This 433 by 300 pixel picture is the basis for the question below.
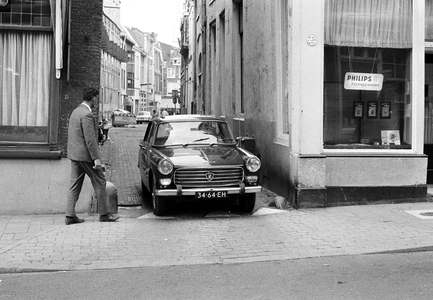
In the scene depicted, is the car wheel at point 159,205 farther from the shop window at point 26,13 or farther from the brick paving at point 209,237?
the shop window at point 26,13

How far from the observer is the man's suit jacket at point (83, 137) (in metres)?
8.40

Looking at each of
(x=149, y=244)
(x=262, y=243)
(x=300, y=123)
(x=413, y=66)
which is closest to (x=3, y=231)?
(x=149, y=244)

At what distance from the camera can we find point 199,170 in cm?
913

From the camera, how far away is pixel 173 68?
5007 inches

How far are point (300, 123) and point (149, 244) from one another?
3.78 metres

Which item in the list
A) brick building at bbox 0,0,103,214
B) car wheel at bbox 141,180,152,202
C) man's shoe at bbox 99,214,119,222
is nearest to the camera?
man's shoe at bbox 99,214,119,222

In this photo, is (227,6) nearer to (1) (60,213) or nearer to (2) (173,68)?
(1) (60,213)

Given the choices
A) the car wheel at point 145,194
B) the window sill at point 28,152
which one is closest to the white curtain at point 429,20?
the car wheel at point 145,194

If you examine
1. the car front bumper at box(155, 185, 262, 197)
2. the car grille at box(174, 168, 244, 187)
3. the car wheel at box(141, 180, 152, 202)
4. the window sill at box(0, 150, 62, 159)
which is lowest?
the car wheel at box(141, 180, 152, 202)

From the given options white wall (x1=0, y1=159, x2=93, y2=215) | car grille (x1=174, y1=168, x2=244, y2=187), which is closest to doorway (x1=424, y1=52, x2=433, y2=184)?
car grille (x1=174, y1=168, x2=244, y2=187)

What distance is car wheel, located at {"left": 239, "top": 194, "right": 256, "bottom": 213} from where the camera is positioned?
9.58m

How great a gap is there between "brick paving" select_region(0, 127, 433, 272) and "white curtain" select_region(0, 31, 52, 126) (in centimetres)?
168

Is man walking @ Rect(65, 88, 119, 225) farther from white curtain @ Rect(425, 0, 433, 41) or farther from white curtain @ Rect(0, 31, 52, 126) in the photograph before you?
white curtain @ Rect(425, 0, 433, 41)

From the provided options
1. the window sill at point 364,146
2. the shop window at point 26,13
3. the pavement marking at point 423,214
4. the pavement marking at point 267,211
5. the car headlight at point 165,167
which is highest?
the shop window at point 26,13
